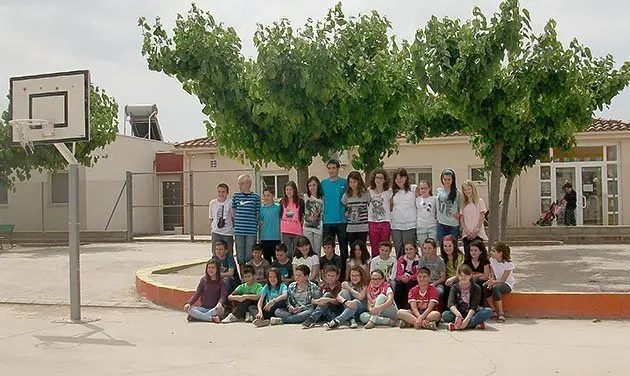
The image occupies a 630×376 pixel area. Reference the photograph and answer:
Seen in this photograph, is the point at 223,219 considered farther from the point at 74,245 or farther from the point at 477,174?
the point at 477,174

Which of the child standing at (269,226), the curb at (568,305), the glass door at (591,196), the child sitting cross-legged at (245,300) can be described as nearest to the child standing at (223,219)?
the child standing at (269,226)

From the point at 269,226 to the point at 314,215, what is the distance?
72cm

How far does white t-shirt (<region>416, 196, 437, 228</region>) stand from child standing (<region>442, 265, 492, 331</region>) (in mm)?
1343

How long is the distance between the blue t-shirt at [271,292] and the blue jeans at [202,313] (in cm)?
69

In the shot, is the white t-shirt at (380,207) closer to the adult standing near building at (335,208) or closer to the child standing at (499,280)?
the adult standing near building at (335,208)

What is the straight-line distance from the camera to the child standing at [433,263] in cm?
955

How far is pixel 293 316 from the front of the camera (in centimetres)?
958

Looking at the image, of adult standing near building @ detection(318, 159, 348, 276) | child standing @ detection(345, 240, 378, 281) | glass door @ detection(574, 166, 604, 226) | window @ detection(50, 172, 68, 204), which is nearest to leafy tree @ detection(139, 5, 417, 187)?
adult standing near building @ detection(318, 159, 348, 276)

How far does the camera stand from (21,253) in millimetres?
21141

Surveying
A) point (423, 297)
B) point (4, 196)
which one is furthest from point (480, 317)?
point (4, 196)

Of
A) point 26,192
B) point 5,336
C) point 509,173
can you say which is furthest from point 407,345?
point 26,192

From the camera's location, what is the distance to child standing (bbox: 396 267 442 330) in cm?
900

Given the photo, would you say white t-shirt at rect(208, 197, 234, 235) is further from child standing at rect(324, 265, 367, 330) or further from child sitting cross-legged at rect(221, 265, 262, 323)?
child standing at rect(324, 265, 367, 330)

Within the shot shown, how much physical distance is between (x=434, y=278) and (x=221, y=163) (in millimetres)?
18079
